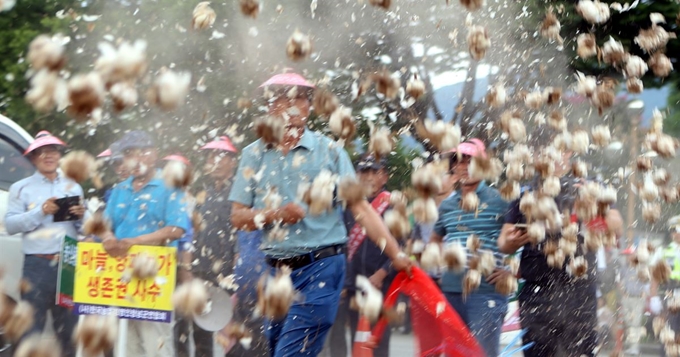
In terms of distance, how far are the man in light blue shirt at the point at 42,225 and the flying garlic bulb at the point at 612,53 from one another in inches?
113

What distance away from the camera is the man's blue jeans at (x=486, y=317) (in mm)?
4305

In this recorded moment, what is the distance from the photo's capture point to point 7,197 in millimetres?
5441

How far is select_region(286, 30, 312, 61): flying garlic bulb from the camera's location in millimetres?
3330

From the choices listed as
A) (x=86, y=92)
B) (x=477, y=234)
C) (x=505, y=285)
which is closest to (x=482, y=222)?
(x=477, y=234)

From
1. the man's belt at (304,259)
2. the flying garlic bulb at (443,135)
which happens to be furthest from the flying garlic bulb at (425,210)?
the man's belt at (304,259)

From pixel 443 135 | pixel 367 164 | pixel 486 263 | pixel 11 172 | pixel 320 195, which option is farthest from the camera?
pixel 11 172

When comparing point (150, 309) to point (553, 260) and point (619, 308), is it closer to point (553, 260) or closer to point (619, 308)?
point (553, 260)

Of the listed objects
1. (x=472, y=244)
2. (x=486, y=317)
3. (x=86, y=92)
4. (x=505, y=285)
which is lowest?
(x=486, y=317)

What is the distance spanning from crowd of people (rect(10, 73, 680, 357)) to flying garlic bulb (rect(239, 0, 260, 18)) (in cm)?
31

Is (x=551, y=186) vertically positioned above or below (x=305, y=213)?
below

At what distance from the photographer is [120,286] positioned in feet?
14.3

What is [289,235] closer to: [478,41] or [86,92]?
[86,92]

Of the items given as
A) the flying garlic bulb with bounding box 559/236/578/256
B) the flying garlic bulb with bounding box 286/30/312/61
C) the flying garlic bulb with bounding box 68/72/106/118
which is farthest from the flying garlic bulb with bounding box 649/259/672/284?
the flying garlic bulb with bounding box 68/72/106/118

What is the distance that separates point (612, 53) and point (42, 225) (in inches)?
125
